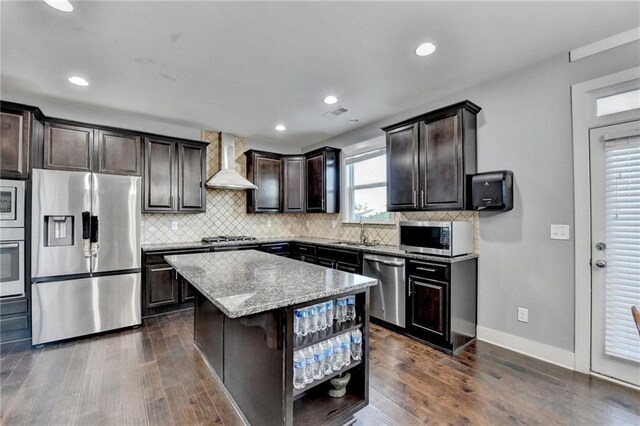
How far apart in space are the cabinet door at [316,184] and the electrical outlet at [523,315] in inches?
116

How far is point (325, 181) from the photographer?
4715mm

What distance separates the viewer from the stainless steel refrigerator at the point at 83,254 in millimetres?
2854

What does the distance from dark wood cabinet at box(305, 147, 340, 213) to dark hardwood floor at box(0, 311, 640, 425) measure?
97.8 inches

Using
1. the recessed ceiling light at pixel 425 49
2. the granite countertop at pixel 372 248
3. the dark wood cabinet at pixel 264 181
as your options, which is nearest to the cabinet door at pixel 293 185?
the dark wood cabinet at pixel 264 181

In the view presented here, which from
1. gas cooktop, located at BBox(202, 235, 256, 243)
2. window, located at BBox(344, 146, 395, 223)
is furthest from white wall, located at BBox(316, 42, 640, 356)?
gas cooktop, located at BBox(202, 235, 256, 243)

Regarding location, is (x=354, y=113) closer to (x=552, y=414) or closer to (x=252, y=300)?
(x=252, y=300)

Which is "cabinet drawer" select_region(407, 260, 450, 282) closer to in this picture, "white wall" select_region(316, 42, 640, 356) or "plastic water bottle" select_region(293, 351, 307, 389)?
"white wall" select_region(316, 42, 640, 356)

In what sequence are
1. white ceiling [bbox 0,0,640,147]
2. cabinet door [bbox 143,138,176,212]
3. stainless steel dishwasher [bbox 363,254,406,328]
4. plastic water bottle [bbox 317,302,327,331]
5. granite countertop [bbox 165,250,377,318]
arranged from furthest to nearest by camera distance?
cabinet door [bbox 143,138,176,212], stainless steel dishwasher [bbox 363,254,406,328], white ceiling [bbox 0,0,640,147], plastic water bottle [bbox 317,302,327,331], granite countertop [bbox 165,250,377,318]

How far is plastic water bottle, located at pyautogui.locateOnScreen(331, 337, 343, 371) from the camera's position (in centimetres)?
168

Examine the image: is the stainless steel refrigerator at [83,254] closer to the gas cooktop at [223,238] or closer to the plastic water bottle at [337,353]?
the gas cooktop at [223,238]

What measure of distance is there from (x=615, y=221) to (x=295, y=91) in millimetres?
3133

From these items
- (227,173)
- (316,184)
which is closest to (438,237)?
(316,184)

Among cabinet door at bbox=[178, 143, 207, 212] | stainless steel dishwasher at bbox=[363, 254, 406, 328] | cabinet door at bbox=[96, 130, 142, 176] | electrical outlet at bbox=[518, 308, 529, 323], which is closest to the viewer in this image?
electrical outlet at bbox=[518, 308, 529, 323]

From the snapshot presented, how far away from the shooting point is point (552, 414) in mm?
1836
